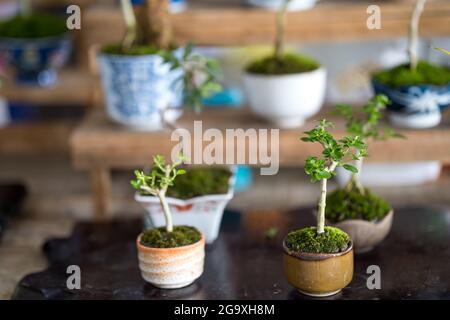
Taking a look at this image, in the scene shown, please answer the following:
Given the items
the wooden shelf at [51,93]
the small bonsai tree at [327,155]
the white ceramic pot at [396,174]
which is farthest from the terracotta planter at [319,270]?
the wooden shelf at [51,93]

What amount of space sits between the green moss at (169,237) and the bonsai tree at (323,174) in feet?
0.54

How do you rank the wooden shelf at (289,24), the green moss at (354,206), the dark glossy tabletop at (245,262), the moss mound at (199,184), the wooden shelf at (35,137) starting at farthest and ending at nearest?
the wooden shelf at (35,137), the wooden shelf at (289,24), the moss mound at (199,184), the green moss at (354,206), the dark glossy tabletop at (245,262)

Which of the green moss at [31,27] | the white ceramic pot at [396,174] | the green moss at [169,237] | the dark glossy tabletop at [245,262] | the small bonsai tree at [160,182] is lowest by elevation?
the white ceramic pot at [396,174]

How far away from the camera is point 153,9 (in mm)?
1571

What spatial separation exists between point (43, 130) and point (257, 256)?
47.0 inches

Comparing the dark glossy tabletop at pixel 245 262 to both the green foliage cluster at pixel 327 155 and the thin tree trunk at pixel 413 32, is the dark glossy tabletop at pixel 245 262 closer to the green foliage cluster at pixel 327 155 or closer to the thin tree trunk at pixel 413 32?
the green foliage cluster at pixel 327 155

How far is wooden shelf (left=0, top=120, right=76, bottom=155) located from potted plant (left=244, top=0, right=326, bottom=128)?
0.88m

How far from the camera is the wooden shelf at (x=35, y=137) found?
2258 mm

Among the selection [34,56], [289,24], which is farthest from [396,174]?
[34,56]

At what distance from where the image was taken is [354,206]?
1.27 metres
